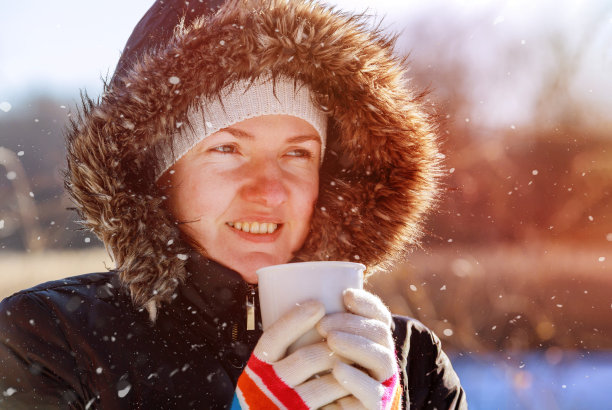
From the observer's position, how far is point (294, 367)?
1.25 metres

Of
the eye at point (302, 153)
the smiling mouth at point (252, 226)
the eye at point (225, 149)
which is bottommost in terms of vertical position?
the smiling mouth at point (252, 226)

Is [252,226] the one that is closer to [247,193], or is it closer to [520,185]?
[247,193]

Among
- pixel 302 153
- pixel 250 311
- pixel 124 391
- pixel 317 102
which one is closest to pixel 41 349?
pixel 124 391

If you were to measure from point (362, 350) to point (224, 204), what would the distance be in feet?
2.73

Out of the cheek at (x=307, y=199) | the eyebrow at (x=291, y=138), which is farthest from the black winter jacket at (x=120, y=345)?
the eyebrow at (x=291, y=138)

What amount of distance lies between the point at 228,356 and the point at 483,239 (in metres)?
9.34

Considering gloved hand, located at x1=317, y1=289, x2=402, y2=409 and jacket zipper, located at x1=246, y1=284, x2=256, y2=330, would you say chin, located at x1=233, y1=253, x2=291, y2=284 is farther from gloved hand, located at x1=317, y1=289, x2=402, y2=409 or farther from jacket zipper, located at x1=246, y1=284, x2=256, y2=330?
gloved hand, located at x1=317, y1=289, x2=402, y2=409

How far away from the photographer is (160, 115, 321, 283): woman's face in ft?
6.21

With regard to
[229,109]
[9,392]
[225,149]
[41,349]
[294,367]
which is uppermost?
[229,109]

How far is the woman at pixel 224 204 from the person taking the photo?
5.21 ft

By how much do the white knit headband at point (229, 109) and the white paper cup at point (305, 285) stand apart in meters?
0.79

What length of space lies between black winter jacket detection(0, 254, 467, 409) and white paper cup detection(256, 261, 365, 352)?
48 cm

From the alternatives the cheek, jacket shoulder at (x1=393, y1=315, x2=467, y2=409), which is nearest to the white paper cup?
the cheek

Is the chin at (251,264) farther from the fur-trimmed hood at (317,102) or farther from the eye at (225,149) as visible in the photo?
the eye at (225,149)
